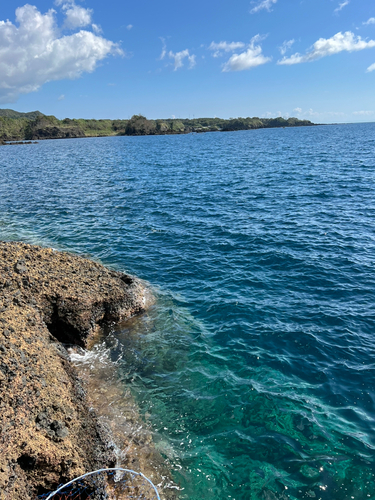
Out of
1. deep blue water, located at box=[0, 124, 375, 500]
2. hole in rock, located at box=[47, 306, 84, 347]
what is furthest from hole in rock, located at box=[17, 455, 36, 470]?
hole in rock, located at box=[47, 306, 84, 347]

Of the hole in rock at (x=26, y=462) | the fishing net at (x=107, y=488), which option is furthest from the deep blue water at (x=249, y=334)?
the hole in rock at (x=26, y=462)

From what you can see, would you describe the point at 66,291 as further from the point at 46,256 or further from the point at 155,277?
the point at 155,277

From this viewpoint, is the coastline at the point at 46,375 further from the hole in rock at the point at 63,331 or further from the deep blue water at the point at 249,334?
the deep blue water at the point at 249,334

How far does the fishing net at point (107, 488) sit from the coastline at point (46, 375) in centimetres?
18

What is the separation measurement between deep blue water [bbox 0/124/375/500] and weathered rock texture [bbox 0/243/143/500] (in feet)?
5.40

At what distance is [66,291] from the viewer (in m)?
11.5

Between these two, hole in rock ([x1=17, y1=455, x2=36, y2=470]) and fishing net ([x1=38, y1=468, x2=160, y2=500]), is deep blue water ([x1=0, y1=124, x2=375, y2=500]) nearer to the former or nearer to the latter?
fishing net ([x1=38, y1=468, x2=160, y2=500])

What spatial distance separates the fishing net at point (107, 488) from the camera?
20.5 ft

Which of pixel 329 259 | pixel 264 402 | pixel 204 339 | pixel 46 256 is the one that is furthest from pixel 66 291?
pixel 329 259

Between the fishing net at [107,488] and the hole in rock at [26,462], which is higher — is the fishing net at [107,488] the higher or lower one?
the lower one

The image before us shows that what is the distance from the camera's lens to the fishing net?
6.25 meters

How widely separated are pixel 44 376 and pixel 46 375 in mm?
103

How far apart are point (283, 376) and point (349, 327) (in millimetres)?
3927

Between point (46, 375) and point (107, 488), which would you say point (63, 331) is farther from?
point (107, 488)
